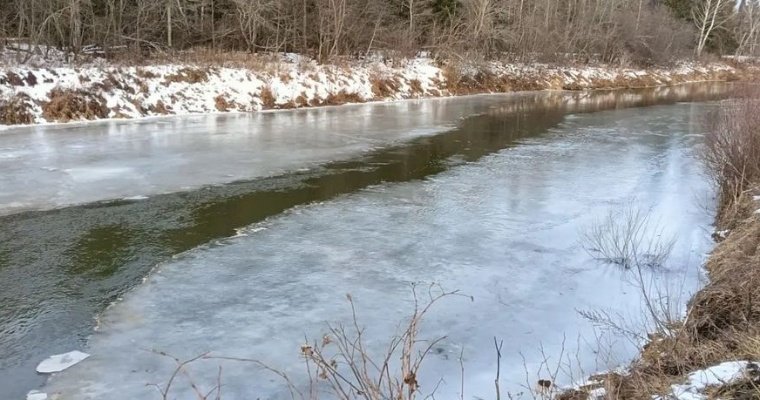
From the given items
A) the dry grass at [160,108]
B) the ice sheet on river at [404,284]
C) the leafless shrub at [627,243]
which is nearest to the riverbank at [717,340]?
the ice sheet on river at [404,284]

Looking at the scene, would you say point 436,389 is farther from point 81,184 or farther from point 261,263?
point 81,184

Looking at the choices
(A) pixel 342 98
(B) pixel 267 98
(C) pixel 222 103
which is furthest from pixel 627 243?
(A) pixel 342 98

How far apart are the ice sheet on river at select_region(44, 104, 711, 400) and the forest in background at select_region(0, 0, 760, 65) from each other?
48.6ft

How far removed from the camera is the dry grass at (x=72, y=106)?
635 inches

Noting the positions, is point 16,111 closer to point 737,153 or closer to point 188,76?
point 188,76

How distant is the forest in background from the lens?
19938 millimetres

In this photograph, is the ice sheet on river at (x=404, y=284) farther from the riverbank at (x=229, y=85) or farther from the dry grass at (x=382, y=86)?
the dry grass at (x=382, y=86)

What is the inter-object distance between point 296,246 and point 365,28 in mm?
23762

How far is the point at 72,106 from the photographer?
16.5 metres

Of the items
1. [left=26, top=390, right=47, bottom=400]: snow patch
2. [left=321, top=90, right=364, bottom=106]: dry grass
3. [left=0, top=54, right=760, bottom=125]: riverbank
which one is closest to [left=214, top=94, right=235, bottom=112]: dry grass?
[left=0, top=54, right=760, bottom=125]: riverbank

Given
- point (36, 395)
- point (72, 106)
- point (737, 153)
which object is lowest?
point (36, 395)

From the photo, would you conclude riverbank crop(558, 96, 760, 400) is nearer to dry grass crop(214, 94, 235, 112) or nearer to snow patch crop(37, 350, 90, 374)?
snow patch crop(37, 350, 90, 374)

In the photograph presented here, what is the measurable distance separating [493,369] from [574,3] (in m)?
45.5

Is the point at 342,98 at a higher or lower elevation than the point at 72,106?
higher
